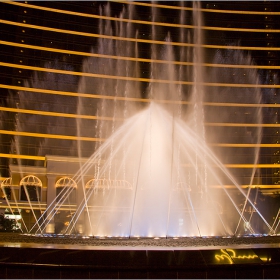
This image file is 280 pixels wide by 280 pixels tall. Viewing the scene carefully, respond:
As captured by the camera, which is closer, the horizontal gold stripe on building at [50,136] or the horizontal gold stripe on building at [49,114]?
the horizontal gold stripe on building at [50,136]

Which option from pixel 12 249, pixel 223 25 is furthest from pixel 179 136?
pixel 223 25

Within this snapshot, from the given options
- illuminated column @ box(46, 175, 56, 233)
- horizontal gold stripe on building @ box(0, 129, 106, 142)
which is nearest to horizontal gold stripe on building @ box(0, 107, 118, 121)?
horizontal gold stripe on building @ box(0, 129, 106, 142)

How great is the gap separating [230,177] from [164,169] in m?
27.9

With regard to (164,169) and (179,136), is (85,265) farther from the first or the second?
(179,136)

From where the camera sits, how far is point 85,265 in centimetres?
905

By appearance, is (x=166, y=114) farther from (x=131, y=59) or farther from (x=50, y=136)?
(x=131, y=59)

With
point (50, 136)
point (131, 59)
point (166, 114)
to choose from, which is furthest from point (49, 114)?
point (166, 114)

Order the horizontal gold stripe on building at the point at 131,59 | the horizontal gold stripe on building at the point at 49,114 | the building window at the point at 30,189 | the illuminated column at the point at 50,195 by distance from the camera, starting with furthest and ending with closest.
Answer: the horizontal gold stripe on building at the point at 131,59
the horizontal gold stripe on building at the point at 49,114
the building window at the point at 30,189
the illuminated column at the point at 50,195

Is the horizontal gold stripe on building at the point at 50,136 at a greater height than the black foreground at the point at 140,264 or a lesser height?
lesser

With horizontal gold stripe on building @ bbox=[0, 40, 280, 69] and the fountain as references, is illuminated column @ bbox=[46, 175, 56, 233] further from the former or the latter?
horizontal gold stripe on building @ bbox=[0, 40, 280, 69]

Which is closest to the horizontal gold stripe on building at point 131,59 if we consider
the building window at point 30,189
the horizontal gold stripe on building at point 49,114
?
the horizontal gold stripe on building at point 49,114

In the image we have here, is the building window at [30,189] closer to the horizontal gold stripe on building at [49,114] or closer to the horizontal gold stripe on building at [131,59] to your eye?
the horizontal gold stripe on building at [49,114]

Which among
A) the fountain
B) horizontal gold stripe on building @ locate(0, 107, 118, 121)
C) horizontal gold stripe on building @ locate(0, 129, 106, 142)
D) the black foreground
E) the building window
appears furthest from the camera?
horizontal gold stripe on building @ locate(0, 107, 118, 121)

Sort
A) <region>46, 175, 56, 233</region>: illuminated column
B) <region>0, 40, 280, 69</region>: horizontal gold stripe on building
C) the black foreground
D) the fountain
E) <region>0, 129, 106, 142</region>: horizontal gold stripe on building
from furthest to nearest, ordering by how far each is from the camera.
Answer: <region>0, 40, 280, 69</region>: horizontal gold stripe on building → <region>0, 129, 106, 142</region>: horizontal gold stripe on building → <region>46, 175, 56, 233</region>: illuminated column → the fountain → the black foreground
